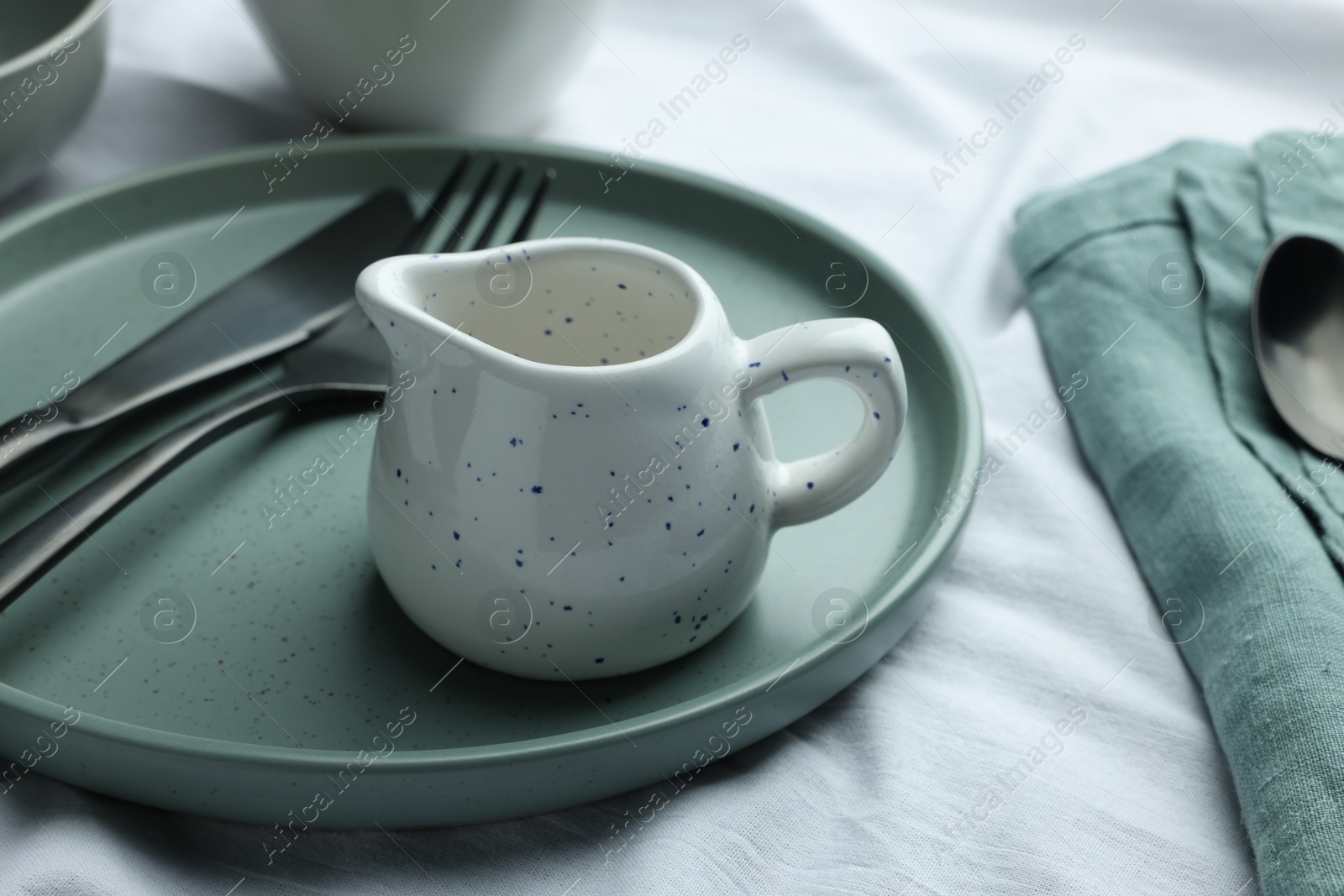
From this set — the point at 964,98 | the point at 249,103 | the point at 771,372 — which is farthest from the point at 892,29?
the point at 771,372

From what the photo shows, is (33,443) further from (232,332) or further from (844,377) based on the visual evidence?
(844,377)

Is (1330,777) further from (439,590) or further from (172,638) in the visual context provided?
(172,638)

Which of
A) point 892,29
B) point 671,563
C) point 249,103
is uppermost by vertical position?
point 249,103

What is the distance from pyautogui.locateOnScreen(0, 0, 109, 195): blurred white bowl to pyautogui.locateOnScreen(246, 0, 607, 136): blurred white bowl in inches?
5.2

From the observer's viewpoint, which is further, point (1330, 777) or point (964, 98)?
point (964, 98)

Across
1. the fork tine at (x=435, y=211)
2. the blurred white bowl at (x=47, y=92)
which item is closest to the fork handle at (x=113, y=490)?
the fork tine at (x=435, y=211)

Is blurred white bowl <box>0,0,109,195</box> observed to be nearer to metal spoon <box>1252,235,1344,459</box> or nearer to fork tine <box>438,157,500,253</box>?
fork tine <box>438,157,500,253</box>

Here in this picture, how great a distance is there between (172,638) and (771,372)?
31 cm

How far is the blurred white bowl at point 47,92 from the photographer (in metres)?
0.74

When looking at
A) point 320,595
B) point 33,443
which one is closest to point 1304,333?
point 320,595

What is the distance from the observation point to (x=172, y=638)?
1.79 feet

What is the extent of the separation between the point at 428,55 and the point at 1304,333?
2.09 feet

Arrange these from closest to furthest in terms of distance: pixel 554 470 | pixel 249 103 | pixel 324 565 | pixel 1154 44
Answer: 1. pixel 554 470
2. pixel 324 565
3. pixel 249 103
4. pixel 1154 44

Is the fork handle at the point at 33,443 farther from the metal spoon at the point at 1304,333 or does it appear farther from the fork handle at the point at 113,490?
the metal spoon at the point at 1304,333
